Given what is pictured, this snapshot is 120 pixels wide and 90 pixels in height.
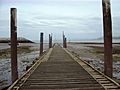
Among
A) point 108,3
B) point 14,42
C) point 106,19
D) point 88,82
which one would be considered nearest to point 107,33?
point 106,19

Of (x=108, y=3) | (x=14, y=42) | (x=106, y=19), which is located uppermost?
(x=108, y=3)

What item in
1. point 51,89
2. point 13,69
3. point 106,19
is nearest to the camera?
point 51,89

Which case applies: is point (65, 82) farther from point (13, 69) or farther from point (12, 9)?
point (12, 9)

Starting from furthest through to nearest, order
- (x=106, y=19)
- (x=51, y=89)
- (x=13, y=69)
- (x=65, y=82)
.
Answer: (x=13, y=69) → (x=106, y=19) → (x=65, y=82) → (x=51, y=89)

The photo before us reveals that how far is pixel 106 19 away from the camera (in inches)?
405

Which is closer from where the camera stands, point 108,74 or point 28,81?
point 28,81

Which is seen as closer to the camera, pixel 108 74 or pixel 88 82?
pixel 88 82

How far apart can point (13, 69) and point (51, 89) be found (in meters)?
5.90

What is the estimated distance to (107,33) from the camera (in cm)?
1033

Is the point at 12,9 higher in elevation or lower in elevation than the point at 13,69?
higher

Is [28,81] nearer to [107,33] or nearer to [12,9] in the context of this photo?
[107,33]

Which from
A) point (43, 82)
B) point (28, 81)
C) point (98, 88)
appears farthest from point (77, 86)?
point (28, 81)

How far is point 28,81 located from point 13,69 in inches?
166

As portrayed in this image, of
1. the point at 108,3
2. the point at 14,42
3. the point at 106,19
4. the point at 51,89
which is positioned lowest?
the point at 51,89
